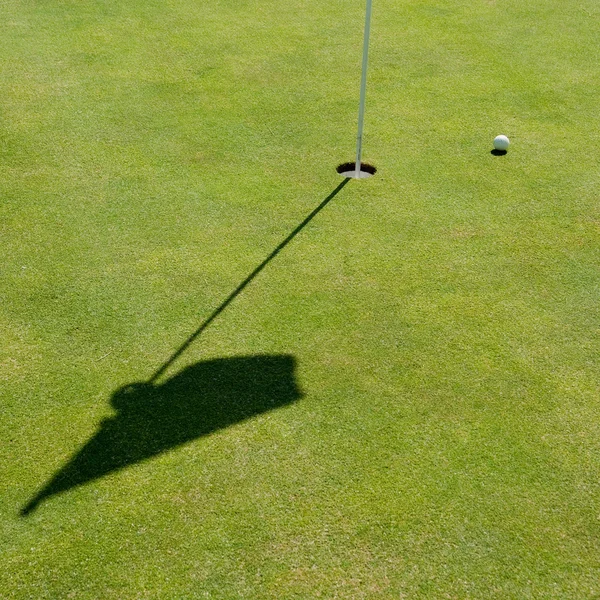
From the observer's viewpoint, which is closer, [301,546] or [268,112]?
[301,546]

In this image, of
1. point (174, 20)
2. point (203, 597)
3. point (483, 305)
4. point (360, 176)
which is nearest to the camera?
point (203, 597)

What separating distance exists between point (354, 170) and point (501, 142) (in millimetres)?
1793

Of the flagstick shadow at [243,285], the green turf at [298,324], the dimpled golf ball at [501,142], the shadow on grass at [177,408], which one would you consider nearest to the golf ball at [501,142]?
the dimpled golf ball at [501,142]

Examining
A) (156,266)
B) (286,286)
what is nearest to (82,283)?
(156,266)

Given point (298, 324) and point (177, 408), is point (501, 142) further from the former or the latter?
point (177, 408)

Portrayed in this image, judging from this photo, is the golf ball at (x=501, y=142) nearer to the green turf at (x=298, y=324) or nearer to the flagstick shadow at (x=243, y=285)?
the green turf at (x=298, y=324)

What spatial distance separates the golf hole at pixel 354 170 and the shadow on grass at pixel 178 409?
10.6 ft

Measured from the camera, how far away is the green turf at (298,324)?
5.11 m

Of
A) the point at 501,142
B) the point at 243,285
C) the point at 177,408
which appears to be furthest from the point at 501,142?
the point at 177,408

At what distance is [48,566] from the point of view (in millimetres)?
4965

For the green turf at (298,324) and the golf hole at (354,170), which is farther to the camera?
the golf hole at (354,170)

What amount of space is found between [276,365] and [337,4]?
9083 millimetres

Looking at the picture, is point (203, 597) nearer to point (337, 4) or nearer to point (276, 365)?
point (276, 365)

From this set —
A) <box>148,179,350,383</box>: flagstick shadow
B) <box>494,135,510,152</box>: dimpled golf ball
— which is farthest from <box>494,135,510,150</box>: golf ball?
<box>148,179,350,383</box>: flagstick shadow
